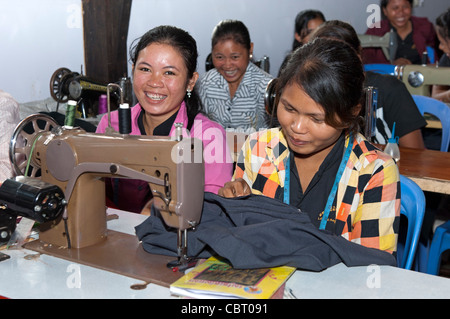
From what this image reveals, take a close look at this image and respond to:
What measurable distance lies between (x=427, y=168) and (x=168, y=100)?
1.22m

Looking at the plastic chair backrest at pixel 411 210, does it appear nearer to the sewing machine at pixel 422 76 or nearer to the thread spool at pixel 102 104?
the sewing machine at pixel 422 76

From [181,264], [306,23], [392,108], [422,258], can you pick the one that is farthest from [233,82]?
[181,264]

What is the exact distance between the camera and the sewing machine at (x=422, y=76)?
356 cm

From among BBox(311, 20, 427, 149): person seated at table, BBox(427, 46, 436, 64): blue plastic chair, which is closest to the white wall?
BBox(427, 46, 436, 64): blue plastic chair

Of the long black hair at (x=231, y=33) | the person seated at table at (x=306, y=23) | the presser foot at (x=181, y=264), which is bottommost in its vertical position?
the presser foot at (x=181, y=264)

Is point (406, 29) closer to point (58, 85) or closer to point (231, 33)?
point (231, 33)

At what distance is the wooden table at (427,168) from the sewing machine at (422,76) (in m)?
1.01

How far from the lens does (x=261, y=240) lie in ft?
4.28

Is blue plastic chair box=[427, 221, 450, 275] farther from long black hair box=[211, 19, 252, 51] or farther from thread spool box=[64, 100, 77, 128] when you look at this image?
long black hair box=[211, 19, 252, 51]

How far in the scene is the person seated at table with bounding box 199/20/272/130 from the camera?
3.82 meters

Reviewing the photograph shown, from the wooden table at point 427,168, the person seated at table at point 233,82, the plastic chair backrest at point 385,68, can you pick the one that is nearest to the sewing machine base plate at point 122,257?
the wooden table at point 427,168

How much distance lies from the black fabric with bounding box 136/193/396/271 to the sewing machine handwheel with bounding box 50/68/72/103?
7.06 feet

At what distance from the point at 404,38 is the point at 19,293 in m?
5.57

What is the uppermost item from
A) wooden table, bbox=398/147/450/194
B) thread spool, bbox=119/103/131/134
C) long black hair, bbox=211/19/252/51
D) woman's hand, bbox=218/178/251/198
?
long black hair, bbox=211/19/252/51
